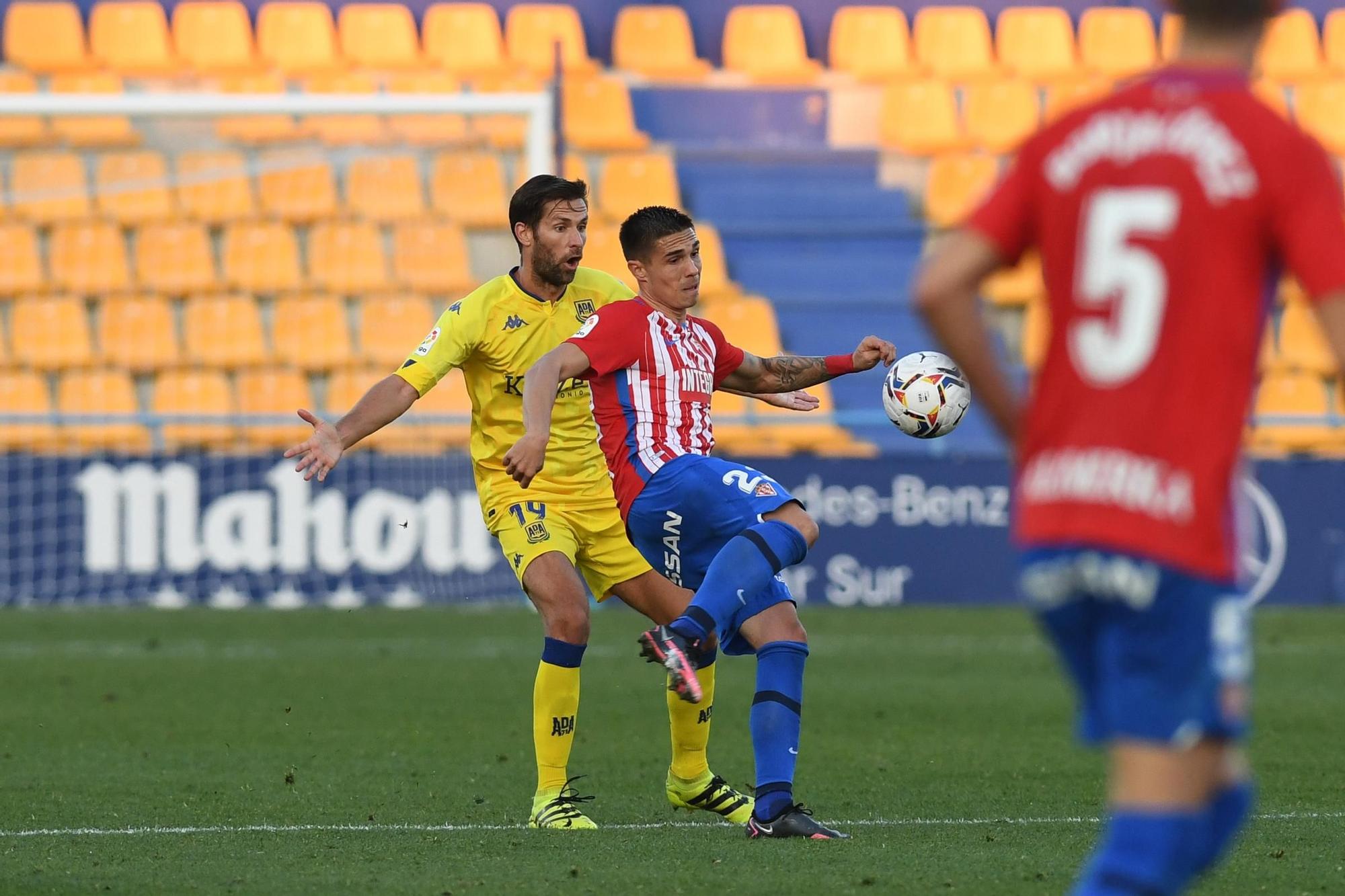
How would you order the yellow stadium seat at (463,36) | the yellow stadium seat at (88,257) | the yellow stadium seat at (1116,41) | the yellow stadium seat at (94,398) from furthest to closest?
the yellow stadium seat at (1116,41), the yellow stadium seat at (463,36), the yellow stadium seat at (88,257), the yellow stadium seat at (94,398)

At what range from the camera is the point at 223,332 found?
16.7 meters

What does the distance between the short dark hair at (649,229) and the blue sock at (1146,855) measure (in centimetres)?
377

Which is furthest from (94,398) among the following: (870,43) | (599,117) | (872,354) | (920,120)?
(872,354)

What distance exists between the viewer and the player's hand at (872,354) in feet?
21.2

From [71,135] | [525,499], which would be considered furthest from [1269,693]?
[71,135]

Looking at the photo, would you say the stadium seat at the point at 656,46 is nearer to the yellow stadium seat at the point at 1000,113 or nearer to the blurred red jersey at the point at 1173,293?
the yellow stadium seat at the point at 1000,113

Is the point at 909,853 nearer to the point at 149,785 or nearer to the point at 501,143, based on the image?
the point at 149,785

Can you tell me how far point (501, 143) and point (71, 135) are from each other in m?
3.91

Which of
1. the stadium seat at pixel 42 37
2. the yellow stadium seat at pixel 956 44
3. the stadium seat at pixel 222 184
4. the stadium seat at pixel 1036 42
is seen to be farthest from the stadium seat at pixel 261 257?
the stadium seat at pixel 1036 42

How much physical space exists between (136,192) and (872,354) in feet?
39.1

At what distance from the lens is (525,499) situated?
22.6 feet

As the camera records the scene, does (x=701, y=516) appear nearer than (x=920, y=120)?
Yes

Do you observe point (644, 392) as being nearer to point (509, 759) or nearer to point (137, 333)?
point (509, 759)

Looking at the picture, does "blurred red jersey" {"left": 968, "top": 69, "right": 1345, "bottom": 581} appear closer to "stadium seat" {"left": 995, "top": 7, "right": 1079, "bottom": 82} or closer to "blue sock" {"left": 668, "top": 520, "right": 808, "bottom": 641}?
"blue sock" {"left": 668, "top": 520, "right": 808, "bottom": 641}
